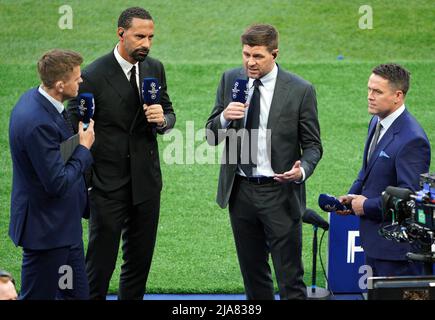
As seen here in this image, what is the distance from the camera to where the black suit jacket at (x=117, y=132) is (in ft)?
19.3

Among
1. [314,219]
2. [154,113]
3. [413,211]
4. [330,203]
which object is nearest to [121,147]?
[154,113]

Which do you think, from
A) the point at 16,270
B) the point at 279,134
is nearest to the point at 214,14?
the point at 16,270

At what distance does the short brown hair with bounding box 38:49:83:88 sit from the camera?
17.1ft

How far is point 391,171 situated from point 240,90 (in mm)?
988

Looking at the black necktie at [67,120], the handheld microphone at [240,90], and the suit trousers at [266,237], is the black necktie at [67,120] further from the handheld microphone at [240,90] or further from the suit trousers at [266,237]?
the suit trousers at [266,237]

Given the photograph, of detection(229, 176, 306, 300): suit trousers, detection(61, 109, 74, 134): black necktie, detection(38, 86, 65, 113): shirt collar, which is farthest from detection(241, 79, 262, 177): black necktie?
detection(38, 86, 65, 113): shirt collar

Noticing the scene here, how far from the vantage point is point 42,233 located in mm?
5234

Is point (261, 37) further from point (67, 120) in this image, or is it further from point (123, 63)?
point (67, 120)

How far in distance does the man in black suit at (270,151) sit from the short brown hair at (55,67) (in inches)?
39.5

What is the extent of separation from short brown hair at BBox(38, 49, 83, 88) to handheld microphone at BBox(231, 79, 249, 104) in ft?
3.14

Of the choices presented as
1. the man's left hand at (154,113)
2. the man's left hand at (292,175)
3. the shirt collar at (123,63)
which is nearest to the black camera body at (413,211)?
the man's left hand at (292,175)

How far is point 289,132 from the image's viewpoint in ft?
19.1

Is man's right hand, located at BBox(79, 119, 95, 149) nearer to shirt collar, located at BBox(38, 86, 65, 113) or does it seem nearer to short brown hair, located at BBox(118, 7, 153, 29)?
shirt collar, located at BBox(38, 86, 65, 113)

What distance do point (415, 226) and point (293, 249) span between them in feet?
3.30
